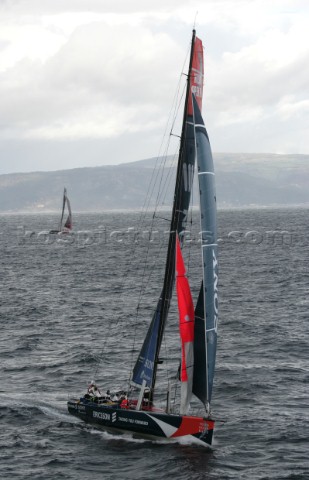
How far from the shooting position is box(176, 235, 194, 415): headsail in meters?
28.7

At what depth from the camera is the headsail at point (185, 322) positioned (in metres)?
28.7

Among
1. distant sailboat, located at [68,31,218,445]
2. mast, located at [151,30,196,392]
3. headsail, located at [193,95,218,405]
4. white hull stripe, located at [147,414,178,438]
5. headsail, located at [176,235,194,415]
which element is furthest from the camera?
white hull stripe, located at [147,414,178,438]

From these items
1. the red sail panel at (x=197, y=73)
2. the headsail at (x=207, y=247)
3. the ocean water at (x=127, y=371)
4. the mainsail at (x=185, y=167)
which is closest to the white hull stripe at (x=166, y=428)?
the ocean water at (x=127, y=371)

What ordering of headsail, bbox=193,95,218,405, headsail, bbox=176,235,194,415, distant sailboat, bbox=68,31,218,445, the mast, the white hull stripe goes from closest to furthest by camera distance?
1. headsail, bbox=193,95,218,405
2. distant sailboat, bbox=68,31,218,445
3. headsail, bbox=176,235,194,415
4. the mast
5. the white hull stripe

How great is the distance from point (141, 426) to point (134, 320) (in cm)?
2492

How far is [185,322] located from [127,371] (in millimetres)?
12163

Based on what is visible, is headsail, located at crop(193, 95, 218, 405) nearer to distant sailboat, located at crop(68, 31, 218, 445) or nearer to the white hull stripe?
distant sailboat, located at crop(68, 31, 218, 445)

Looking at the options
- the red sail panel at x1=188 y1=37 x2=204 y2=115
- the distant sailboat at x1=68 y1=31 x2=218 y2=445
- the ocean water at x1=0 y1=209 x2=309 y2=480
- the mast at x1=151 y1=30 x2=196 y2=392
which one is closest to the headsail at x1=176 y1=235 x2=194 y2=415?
the distant sailboat at x1=68 y1=31 x2=218 y2=445

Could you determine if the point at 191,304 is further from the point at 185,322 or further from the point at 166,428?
the point at 166,428

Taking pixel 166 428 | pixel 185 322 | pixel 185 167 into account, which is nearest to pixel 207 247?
pixel 185 322

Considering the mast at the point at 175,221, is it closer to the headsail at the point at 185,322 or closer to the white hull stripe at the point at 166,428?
the headsail at the point at 185,322

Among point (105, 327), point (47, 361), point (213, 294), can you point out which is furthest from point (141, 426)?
point (105, 327)

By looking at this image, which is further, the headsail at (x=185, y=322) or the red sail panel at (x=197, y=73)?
the red sail panel at (x=197, y=73)

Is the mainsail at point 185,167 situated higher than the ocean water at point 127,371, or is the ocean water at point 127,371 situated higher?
the mainsail at point 185,167
